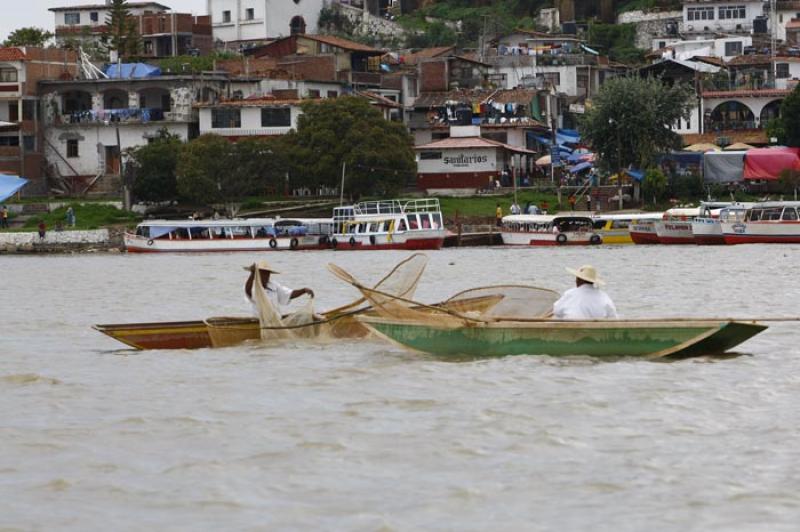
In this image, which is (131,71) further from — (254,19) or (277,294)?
(277,294)

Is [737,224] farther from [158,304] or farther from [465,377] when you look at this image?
[465,377]

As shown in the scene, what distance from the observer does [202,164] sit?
2386 inches

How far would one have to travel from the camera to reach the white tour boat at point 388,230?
2191 inches

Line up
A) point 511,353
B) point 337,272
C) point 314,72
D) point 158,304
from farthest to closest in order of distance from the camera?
1. point 314,72
2. point 158,304
3. point 337,272
4. point 511,353

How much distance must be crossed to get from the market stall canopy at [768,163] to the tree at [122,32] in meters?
35.0

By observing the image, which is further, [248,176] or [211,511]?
[248,176]

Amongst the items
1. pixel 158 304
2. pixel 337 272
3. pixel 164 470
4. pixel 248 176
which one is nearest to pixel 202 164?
pixel 248 176

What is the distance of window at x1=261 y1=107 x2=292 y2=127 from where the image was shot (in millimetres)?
69000

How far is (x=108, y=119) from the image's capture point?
71500mm

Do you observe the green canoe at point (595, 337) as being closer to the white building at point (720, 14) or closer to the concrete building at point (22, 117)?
the concrete building at point (22, 117)

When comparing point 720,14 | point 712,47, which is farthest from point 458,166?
point 720,14

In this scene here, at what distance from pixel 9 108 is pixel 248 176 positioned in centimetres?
1607

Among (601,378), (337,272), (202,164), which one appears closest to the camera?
(601,378)

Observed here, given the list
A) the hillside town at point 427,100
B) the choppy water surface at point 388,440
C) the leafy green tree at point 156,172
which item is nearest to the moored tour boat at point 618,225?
the hillside town at point 427,100
